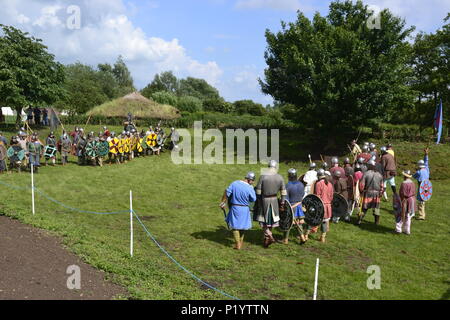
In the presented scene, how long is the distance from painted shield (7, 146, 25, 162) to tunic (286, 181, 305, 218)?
12.5 m

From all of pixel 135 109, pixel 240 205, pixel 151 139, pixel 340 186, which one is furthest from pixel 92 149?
pixel 135 109

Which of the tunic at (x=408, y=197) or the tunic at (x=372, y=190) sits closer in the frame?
the tunic at (x=408, y=197)

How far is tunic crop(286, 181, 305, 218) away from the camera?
32.7ft

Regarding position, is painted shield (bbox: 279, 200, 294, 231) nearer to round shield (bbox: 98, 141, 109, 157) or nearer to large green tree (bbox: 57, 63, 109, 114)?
round shield (bbox: 98, 141, 109, 157)

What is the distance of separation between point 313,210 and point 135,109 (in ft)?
93.6

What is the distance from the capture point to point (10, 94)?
27281mm

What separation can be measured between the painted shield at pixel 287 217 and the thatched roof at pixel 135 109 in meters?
28.1

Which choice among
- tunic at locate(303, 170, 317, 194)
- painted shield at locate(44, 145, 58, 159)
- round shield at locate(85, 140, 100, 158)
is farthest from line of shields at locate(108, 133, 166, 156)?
tunic at locate(303, 170, 317, 194)

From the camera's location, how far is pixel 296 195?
9984 millimetres

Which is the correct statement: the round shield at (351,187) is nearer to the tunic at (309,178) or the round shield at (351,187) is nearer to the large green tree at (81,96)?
the tunic at (309,178)

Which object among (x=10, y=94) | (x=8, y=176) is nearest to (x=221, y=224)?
(x=8, y=176)

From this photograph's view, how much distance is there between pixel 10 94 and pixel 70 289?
81.3 ft

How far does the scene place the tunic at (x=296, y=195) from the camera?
9977 mm

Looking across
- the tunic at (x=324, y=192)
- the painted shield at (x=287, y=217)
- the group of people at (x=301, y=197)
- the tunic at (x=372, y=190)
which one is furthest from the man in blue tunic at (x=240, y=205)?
the tunic at (x=372, y=190)
